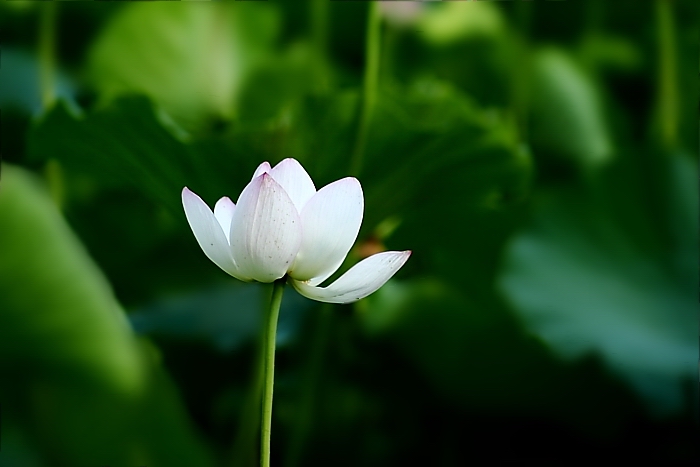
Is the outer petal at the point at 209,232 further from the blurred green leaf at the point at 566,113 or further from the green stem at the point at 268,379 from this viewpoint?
the blurred green leaf at the point at 566,113

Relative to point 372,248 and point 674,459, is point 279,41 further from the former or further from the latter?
point 674,459

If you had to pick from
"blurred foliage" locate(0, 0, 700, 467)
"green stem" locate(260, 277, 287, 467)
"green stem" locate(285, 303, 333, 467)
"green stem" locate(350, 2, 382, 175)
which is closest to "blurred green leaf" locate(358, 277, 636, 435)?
"blurred foliage" locate(0, 0, 700, 467)

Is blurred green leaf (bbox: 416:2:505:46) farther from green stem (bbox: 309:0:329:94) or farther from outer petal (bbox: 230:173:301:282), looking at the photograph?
outer petal (bbox: 230:173:301:282)

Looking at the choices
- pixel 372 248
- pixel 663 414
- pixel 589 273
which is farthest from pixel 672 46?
pixel 372 248

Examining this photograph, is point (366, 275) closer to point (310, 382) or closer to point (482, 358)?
point (310, 382)

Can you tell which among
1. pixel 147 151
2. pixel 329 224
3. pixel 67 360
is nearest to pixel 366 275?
pixel 329 224

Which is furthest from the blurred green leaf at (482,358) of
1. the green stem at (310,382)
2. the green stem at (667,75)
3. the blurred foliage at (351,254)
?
the green stem at (667,75)
